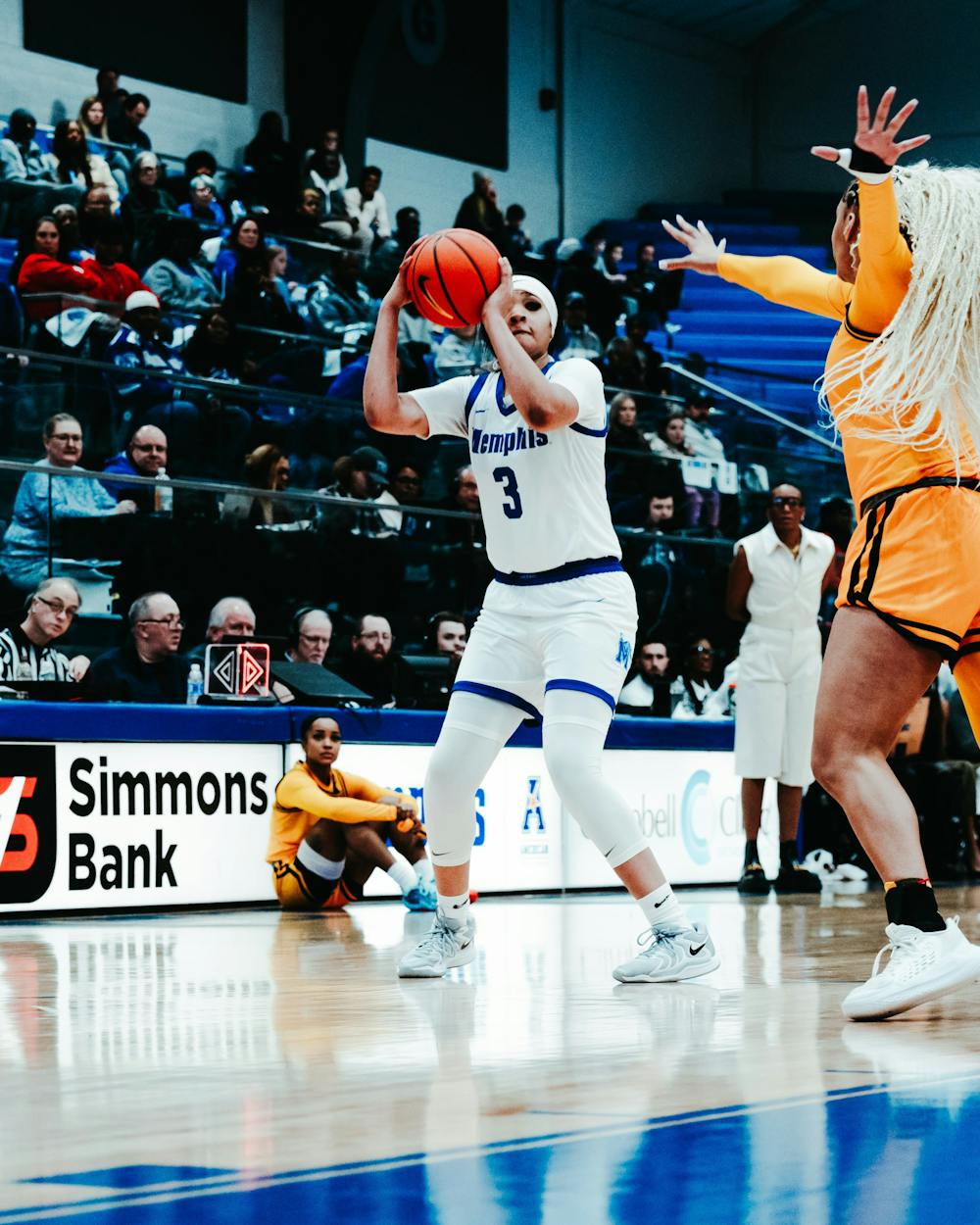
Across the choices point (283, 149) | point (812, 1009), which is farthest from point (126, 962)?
point (283, 149)

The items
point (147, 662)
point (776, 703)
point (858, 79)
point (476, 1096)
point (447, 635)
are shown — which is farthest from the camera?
point (858, 79)

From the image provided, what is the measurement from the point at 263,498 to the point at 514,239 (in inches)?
455

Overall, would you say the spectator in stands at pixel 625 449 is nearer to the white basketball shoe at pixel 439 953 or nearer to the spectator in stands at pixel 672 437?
the spectator in stands at pixel 672 437

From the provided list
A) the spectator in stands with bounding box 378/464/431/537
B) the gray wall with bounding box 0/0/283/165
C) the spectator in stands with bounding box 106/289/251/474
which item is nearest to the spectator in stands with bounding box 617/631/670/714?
the spectator in stands with bounding box 378/464/431/537

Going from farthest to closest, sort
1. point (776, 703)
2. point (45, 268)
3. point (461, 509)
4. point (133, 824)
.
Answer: point (45, 268) < point (461, 509) < point (776, 703) < point (133, 824)

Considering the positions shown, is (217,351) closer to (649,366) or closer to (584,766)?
(649,366)

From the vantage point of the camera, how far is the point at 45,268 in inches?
491

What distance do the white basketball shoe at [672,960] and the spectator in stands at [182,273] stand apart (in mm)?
9609

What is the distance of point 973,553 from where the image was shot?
4270 millimetres

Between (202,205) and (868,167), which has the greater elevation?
(202,205)

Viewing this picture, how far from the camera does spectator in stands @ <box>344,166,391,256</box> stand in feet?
59.3

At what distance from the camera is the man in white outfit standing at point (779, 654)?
404 inches

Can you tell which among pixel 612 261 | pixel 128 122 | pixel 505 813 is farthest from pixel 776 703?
pixel 612 261

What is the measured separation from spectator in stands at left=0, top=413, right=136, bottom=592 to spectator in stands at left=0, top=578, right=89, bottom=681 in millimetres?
92
